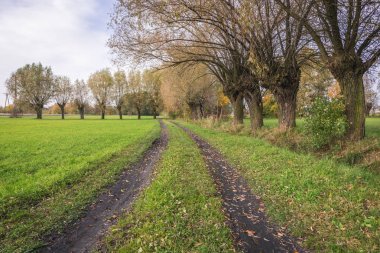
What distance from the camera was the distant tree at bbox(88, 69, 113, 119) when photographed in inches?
3031

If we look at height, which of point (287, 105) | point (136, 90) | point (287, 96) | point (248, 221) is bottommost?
point (248, 221)

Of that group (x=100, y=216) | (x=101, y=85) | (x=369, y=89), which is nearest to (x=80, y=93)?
(x=101, y=85)

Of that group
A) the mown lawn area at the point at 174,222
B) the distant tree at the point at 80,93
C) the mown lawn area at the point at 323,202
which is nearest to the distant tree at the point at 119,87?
the distant tree at the point at 80,93

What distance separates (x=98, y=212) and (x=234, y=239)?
10.8 ft

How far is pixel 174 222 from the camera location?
5.25m

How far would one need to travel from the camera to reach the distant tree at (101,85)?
3031 inches

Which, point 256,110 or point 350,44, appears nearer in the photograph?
point 350,44

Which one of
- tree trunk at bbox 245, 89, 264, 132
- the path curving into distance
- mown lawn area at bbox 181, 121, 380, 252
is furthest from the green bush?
tree trunk at bbox 245, 89, 264, 132

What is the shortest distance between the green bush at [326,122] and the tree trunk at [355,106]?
316mm

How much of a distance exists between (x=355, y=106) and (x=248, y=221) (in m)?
8.88

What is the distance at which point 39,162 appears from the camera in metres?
11.4

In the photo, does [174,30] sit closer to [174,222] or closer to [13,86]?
[174,222]

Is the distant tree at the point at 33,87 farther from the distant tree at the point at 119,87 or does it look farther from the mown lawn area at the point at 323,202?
the mown lawn area at the point at 323,202

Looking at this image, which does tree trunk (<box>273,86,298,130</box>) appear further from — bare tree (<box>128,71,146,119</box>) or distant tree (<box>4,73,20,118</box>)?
distant tree (<box>4,73,20,118</box>)
